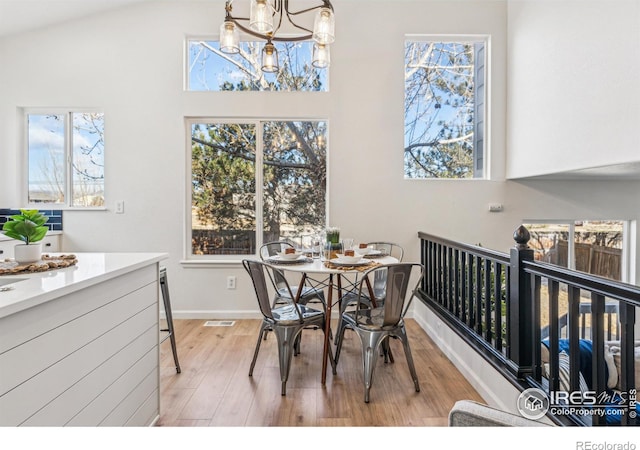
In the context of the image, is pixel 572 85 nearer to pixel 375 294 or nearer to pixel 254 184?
pixel 375 294

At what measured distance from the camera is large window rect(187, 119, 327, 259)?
3727 millimetres

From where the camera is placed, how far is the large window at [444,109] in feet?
12.3

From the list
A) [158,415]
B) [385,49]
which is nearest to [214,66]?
[385,49]

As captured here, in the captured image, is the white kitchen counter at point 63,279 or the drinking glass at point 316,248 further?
the drinking glass at point 316,248

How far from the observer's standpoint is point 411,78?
12.3ft

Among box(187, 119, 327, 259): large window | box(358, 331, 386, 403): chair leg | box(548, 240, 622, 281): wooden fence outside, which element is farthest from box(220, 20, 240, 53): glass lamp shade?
box(548, 240, 622, 281): wooden fence outside

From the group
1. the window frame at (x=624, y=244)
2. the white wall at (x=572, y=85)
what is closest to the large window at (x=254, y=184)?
the white wall at (x=572, y=85)

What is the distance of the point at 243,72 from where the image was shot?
12.1 feet

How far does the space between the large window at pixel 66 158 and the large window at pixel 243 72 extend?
3.89 ft

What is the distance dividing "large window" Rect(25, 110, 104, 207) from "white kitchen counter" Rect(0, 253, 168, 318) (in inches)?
91.9

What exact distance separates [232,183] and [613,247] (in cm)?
421

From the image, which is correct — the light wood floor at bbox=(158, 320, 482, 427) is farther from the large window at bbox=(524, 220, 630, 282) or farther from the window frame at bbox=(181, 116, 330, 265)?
the large window at bbox=(524, 220, 630, 282)

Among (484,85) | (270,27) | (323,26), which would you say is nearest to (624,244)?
(484,85)

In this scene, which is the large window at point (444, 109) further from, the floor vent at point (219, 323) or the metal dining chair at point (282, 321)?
the floor vent at point (219, 323)
